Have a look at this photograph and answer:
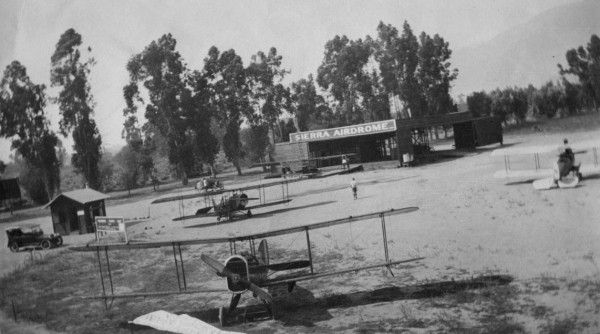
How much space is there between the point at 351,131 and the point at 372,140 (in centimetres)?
187

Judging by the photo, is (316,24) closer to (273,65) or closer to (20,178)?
(273,65)

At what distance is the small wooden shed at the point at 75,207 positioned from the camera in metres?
8.29

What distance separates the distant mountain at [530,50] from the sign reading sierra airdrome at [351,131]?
2522 mm

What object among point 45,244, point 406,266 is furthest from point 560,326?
point 45,244

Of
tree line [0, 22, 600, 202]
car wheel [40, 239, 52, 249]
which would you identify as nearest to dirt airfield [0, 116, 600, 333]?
→ car wheel [40, 239, 52, 249]

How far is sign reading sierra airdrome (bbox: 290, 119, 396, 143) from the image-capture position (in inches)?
399

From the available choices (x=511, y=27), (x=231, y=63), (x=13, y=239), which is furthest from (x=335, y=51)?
(x=13, y=239)

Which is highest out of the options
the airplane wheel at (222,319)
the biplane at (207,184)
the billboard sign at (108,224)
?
the biplane at (207,184)

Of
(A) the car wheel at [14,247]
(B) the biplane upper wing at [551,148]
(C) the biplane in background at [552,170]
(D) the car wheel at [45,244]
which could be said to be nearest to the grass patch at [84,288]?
(D) the car wheel at [45,244]

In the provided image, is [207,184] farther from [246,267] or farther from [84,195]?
[246,267]

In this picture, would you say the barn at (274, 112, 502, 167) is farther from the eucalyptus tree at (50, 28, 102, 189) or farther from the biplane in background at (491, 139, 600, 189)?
the eucalyptus tree at (50, 28, 102, 189)

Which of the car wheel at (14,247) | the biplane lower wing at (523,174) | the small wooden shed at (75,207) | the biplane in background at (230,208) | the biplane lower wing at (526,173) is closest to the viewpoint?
the small wooden shed at (75,207)

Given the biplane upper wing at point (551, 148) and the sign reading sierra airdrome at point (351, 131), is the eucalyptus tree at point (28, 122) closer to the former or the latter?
the sign reading sierra airdrome at point (351, 131)

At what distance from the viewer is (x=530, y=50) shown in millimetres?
6812
